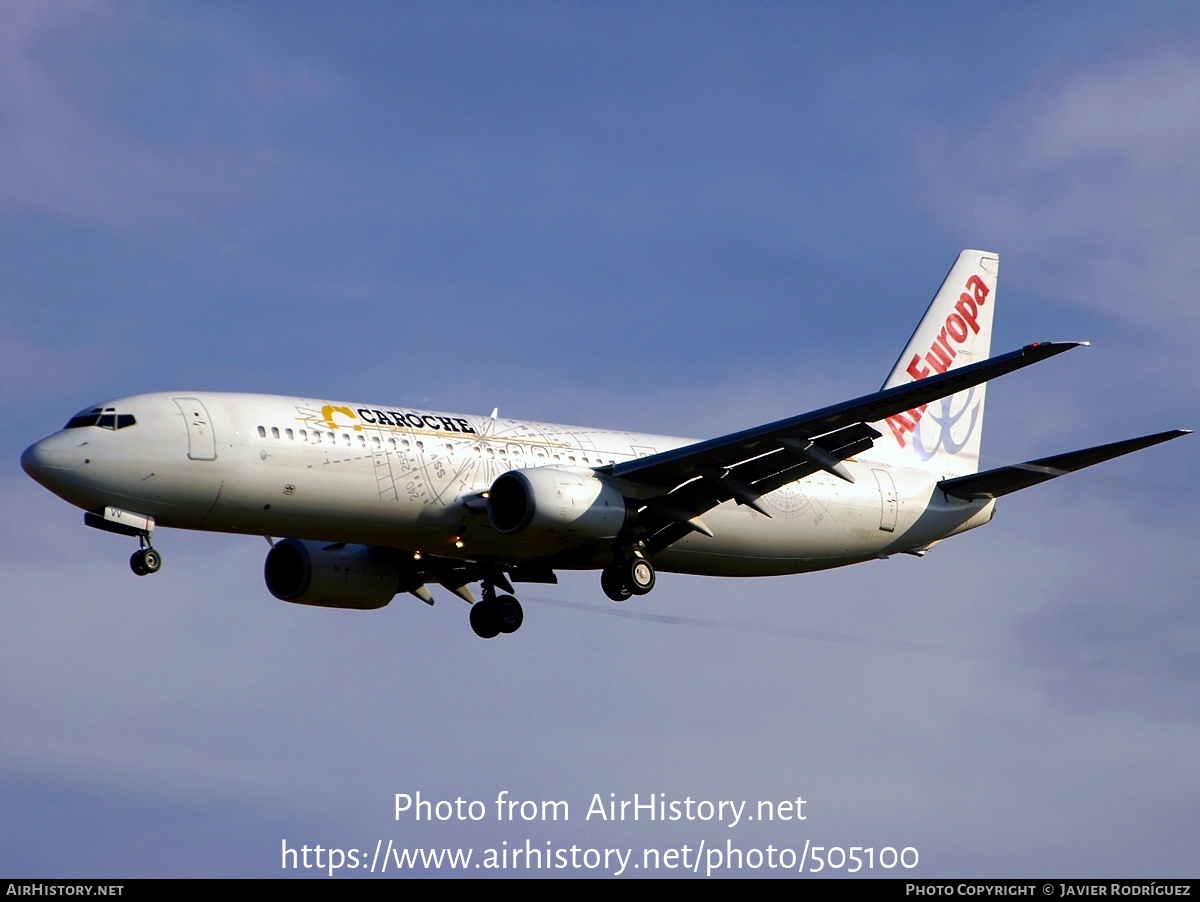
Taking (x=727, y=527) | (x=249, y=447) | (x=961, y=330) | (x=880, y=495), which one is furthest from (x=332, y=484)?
(x=961, y=330)

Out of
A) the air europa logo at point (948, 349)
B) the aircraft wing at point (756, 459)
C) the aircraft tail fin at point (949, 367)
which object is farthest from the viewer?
the air europa logo at point (948, 349)

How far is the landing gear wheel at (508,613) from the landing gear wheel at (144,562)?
34.0ft

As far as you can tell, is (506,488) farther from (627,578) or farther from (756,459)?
(756,459)

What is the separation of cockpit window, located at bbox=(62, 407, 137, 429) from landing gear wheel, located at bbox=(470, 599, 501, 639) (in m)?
11.5

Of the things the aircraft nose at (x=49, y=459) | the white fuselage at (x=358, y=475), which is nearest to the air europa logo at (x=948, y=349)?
the white fuselage at (x=358, y=475)

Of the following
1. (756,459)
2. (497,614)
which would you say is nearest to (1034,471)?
(756,459)

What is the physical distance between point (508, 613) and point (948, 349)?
16.7 m

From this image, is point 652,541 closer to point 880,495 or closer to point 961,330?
point 880,495

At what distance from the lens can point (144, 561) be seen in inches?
1576

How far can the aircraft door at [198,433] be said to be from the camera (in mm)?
40125

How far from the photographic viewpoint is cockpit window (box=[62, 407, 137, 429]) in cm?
4009

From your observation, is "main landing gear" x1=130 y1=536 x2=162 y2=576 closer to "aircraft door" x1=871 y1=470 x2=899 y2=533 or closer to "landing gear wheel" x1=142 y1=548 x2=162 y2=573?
"landing gear wheel" x1=142 y1=548 x2=162 y2=573

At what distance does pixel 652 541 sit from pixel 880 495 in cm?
729

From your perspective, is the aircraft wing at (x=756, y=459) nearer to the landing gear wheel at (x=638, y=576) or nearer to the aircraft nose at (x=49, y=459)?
the landing gear wheel at (x=638, y=576)
